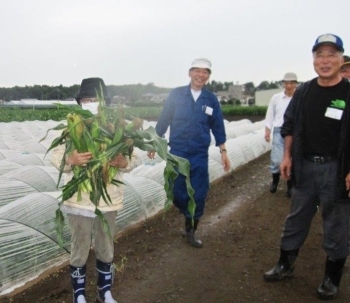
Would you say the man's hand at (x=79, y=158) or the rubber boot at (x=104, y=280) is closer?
the man's hand at (x=79, y=158)

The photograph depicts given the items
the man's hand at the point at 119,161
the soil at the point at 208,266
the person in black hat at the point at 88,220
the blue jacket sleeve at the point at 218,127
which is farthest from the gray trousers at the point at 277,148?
the man's hand at the point at 119,161

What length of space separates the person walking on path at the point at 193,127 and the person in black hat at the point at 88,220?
128 cm

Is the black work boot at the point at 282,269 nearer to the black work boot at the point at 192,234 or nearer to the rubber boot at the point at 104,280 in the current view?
the black work boot at the point at 192,234

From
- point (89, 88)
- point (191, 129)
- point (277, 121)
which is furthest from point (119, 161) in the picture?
point (277, 121)

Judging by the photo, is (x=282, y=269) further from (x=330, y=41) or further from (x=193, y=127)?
(x=330, y=41)

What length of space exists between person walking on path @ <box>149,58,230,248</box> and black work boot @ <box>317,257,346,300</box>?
4.28 feet

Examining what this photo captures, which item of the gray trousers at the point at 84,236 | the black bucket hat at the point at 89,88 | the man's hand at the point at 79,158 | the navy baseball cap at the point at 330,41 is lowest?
the gray trousers at the point at 84,236

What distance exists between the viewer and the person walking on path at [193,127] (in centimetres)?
396

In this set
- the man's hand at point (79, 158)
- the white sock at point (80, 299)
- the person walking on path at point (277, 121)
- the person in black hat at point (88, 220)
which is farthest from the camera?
the person walking on path at point (277, 121)

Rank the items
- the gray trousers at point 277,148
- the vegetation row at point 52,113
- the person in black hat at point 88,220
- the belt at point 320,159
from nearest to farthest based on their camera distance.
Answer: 1. the person in black hat at point 88,220
2. the belt at point 320,159
3. the gray trousers at point 277,148
4. the vegetation row at point 52,113

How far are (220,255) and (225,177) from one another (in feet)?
12.6

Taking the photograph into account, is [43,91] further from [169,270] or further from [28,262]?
[169,270]

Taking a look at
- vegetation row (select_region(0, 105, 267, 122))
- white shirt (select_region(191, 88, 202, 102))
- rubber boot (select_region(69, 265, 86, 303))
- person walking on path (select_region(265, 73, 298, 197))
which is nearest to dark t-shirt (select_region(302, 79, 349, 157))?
white shirt (select_region(191, 88, 202, 102))

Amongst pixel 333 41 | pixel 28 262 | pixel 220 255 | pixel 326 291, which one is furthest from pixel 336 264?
pixel 28 262
